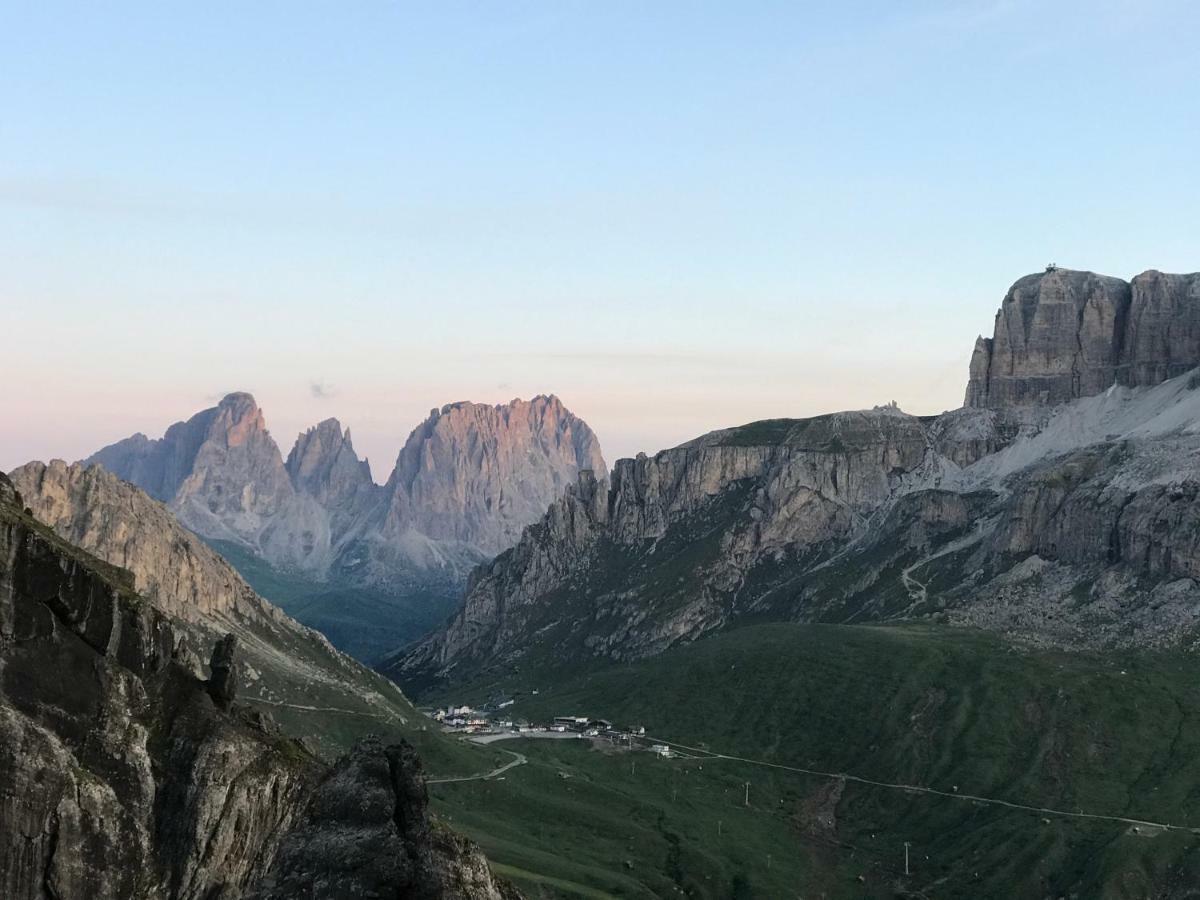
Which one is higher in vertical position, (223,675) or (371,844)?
(371,844)

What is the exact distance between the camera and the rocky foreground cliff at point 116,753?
5141cm

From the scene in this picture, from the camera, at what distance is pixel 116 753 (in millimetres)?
59531

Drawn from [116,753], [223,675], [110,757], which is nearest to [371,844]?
[110,757]

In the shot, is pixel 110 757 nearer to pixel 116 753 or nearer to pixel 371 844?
pixel 116 753

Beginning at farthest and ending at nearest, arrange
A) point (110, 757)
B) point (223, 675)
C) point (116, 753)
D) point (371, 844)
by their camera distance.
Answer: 1. point (223, 675)
2. point (116, 753)
3. point (110, 757)
4. point (371, 844)

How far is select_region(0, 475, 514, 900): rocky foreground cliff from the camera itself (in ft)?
169

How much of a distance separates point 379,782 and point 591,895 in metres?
140

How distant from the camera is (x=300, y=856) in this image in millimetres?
28938

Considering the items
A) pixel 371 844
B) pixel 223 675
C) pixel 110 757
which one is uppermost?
pixel 371 844

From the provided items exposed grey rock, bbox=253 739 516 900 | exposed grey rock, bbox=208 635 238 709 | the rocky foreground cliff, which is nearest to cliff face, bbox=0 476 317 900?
the rocky foreground cliff

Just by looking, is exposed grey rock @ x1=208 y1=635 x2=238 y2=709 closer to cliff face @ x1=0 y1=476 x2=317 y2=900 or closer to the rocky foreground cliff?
the rocky foreground cliff

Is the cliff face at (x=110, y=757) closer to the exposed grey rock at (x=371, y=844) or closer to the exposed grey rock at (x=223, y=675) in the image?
the exposed grey rock at (x=223, y=675)

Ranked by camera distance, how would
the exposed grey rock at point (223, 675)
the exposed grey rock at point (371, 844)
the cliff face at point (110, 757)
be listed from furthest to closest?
the exposed grey rock at point (223, 675) < the cliff face at point (110, 757) < the exposed grey rock at point (371, 844)

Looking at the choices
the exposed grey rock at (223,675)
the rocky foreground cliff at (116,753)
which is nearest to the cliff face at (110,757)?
the rocky foreground cliff at (116,753)
